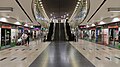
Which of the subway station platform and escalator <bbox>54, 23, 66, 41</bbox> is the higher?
escalator <bbox>54, 23, 66, 41</bbox>

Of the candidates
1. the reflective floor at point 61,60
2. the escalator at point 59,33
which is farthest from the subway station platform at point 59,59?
the escalator at point 59,33

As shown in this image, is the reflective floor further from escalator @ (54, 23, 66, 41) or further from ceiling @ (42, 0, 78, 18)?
escalator @ (54, 23, 66, 41)

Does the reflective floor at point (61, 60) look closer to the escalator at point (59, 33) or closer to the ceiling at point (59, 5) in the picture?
the ceiling at point (59, 5)

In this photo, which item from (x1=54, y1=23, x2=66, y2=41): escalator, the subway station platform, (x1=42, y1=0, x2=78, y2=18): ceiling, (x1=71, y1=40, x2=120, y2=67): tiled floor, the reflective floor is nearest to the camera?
the reflective floor

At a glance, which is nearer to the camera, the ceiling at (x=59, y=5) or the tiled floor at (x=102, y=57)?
the tiled floor at (x=102, y=57)

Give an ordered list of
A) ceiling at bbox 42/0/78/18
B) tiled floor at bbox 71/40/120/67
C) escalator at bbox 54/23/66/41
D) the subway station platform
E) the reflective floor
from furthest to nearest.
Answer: escalator at bbox 54/23/66/41 → ceiling at bbox 42/0/78/18 → tiled floor at bbox 71/40/120/67 → the subway station platform → the reflective floor

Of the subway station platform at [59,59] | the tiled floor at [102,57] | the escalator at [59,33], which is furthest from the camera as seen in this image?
the escalator at [59,33]

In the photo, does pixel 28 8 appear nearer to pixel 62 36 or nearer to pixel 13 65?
pixel 13 65

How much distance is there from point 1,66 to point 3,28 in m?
8.47

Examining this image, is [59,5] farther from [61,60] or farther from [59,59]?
[61,60]

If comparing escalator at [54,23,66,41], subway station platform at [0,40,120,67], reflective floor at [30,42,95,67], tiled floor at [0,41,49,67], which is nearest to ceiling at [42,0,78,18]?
escalator at [54,23,66,41]

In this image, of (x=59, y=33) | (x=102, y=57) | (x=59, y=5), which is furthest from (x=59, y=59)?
(x=59, y=33)

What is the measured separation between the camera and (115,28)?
16.7 meters

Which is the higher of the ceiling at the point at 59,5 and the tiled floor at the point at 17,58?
the ceiling at the point at 59,5
